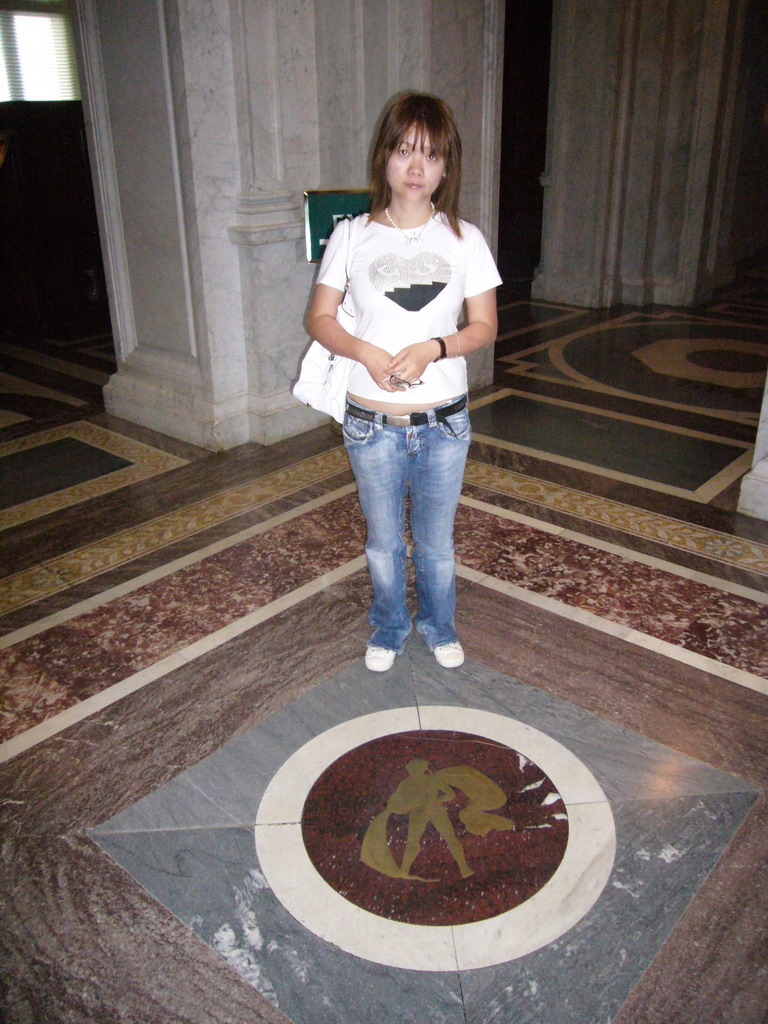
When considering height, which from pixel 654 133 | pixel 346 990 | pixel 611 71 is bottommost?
pixel 346 990

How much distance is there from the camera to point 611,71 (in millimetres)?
6852

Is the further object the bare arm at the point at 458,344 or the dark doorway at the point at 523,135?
the dark doorway at the point at 523,135

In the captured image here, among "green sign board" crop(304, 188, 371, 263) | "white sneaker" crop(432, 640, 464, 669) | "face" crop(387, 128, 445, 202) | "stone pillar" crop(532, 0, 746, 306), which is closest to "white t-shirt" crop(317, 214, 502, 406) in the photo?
"face" crop(387, 128, 445, 202)

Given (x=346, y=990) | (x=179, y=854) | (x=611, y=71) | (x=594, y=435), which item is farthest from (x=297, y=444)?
(x=611, y=71)

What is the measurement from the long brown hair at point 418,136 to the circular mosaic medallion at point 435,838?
136 centimetres

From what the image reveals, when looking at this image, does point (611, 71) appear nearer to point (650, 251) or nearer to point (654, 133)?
point (654, 133)

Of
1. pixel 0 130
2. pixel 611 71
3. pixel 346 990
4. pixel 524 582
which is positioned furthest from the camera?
pixel 611 71

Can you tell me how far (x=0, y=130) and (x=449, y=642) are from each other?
5.80m

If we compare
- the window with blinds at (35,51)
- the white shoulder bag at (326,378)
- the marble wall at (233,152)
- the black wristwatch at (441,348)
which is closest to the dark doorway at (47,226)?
the window with blinds at (35,51)

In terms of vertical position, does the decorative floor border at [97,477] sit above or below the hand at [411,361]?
below

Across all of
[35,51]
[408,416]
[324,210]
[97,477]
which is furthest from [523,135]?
[408,416]

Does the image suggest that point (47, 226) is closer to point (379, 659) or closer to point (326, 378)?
point (326, 378)

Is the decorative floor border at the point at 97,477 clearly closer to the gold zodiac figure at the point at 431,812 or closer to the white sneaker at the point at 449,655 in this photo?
the white sneaker at the point at 449,655

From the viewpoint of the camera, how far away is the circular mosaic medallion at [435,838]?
1709mm
